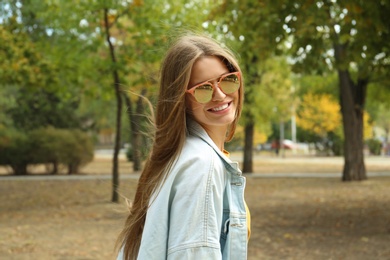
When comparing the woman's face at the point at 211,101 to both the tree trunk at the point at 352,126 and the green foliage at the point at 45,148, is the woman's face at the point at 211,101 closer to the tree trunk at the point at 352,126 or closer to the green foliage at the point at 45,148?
the tree trunk at the point at 352,126

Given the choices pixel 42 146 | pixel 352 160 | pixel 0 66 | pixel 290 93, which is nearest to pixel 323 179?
pixel 352 160

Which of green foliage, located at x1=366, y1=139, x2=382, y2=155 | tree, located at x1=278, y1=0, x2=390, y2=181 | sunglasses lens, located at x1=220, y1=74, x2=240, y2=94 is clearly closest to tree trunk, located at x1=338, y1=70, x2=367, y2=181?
tree, located at x1=278, y1=0, x2=390, y2=181

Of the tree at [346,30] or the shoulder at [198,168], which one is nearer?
the shoulder at [198,168]

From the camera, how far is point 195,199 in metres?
1.83

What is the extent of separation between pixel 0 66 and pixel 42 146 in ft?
35.8

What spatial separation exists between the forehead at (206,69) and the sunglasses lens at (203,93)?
0.03m

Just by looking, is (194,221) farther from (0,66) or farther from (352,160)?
(352,160)

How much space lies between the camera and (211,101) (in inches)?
82.3

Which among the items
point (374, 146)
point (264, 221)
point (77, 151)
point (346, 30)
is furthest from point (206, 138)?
point (374, 146)

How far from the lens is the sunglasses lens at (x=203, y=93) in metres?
2.04

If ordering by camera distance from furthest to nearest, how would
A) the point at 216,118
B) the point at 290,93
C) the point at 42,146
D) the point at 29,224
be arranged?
the point at 290,93 < the point at 42,146 < the point at 29,224 < the point at 216,118

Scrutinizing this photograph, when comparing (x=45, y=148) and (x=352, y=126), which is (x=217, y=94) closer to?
(x=352, y=126)

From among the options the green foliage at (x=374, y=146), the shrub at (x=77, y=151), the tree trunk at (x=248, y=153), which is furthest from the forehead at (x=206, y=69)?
the green foliage at (x=374, y=146)

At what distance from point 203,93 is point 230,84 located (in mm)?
111
